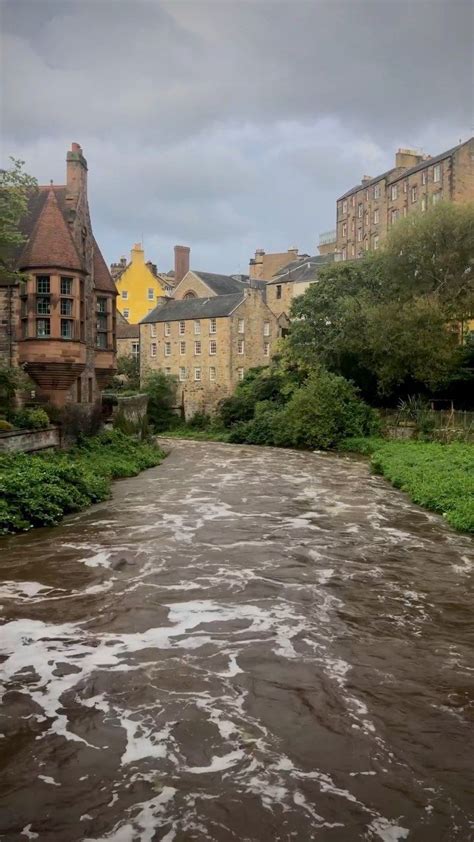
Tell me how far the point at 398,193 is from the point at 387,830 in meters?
67.6

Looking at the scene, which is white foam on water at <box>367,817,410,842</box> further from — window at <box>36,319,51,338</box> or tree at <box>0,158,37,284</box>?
window at <box>36,319,51,338</box>

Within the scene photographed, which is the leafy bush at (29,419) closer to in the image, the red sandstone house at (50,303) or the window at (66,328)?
the red sandstone house at (50,303)

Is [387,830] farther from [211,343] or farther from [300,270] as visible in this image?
[300,270]

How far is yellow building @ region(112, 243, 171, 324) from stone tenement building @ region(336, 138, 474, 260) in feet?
66.9

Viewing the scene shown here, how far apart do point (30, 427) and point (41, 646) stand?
14.4 metres

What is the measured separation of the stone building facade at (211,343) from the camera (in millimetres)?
55656

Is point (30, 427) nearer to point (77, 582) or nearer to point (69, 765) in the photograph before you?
point (77, 582)

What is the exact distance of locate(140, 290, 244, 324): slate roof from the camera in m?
56.1

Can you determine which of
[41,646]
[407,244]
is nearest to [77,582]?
[41,646]

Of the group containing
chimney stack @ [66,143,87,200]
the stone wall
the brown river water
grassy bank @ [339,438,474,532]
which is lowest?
the brown river water

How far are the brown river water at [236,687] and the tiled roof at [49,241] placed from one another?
12.6 meters

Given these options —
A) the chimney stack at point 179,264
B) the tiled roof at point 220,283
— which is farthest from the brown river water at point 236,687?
the chimney stack at point 179,264

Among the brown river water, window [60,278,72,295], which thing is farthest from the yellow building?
the brown river water

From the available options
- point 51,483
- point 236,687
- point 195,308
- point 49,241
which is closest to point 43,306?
point 49,241
